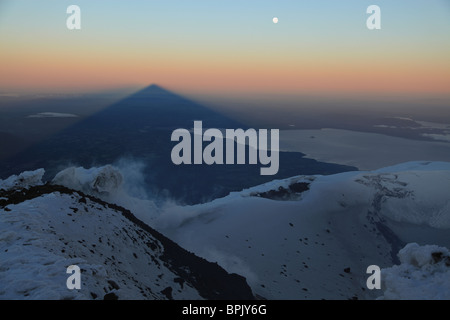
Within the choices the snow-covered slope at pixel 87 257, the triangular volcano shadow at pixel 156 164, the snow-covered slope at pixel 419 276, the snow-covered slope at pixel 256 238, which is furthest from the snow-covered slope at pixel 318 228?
the triangular volcano shadow at pixel 156 164

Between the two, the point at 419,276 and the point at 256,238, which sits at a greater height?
the point at 419,276

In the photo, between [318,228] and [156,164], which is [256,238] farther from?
[156,164]

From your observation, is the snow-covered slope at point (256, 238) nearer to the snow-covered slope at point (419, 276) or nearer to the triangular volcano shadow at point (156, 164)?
the snow-covered slope at point (419, 276)

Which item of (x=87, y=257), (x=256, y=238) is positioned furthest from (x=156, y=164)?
(x=87, y=257)

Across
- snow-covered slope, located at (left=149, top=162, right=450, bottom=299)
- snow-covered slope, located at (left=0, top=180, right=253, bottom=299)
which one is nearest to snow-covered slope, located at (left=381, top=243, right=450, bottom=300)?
snow-covered slope, located at (left=0, top=180, right=253, bottom=299)

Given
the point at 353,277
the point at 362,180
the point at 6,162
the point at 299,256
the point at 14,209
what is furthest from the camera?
the point at 6,162

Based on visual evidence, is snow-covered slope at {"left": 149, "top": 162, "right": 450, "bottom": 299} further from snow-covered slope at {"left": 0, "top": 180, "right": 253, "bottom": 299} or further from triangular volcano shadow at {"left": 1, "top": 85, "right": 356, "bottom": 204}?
triangular volcano shadow at {"left": 1, "top": 85, "right": 356, "bottom": 204}
